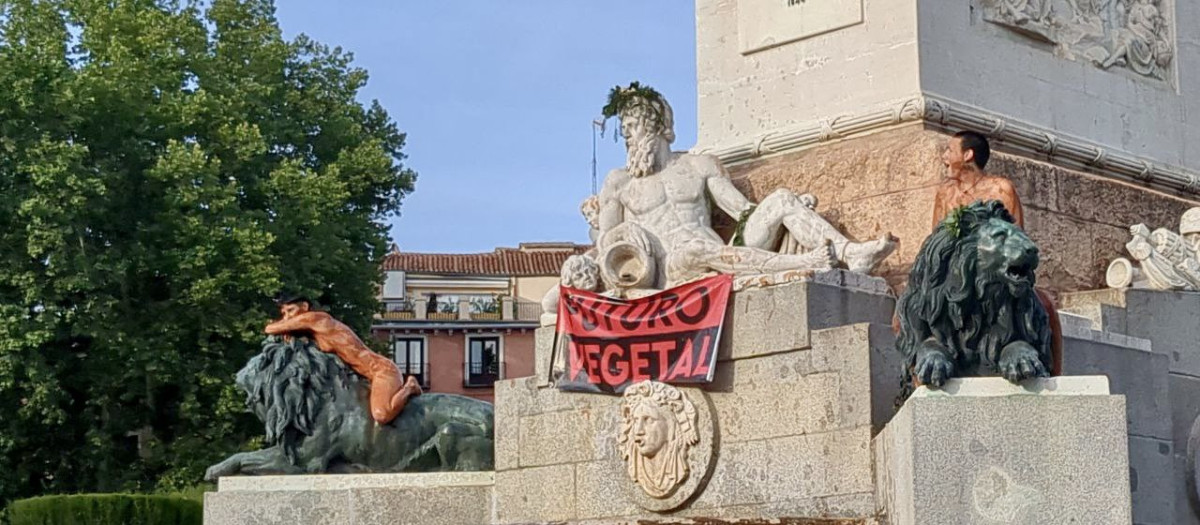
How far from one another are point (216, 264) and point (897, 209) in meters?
17.8

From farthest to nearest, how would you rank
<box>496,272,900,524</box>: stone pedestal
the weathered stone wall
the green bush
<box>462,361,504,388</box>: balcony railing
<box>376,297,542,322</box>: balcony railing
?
<box>376,297,542,322</box>: balcony railing
<box>462,361,504,388</box>: balcony railing
the green bush
the weathered stone wall
<box>496,272,900,524</box>: stone pedestal

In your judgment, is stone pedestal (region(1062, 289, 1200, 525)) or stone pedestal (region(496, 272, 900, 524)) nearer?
stone pedestal (region(496, 272, 900, 524))

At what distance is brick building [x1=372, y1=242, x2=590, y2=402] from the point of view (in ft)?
223

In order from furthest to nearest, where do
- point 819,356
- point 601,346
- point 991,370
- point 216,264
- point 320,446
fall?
point 216,264
point 320,446
point 601,346
point 819,356
point 991,370

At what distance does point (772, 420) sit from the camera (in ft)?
44.2

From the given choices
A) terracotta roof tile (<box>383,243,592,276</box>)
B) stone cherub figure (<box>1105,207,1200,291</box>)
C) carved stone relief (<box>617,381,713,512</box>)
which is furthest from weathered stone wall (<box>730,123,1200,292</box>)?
terracotta roof tile (<box>383,243,592,276</box>)

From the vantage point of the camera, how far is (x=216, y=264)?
102 ft

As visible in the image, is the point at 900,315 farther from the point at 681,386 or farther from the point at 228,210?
the point at 228,210

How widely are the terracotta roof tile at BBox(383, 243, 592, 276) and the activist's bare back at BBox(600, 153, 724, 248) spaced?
191 feet

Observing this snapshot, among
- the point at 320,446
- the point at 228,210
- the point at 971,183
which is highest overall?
the point at 228,210

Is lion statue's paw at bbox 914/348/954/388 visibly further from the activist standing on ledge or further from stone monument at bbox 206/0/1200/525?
the activist standing on ledge

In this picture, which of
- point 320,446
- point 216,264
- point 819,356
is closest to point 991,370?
point 819,356

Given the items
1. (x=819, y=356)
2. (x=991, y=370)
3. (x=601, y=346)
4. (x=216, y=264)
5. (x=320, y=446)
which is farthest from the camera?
(x=216, y=264)

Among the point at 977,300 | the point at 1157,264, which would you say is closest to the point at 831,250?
the point at 1157,264
